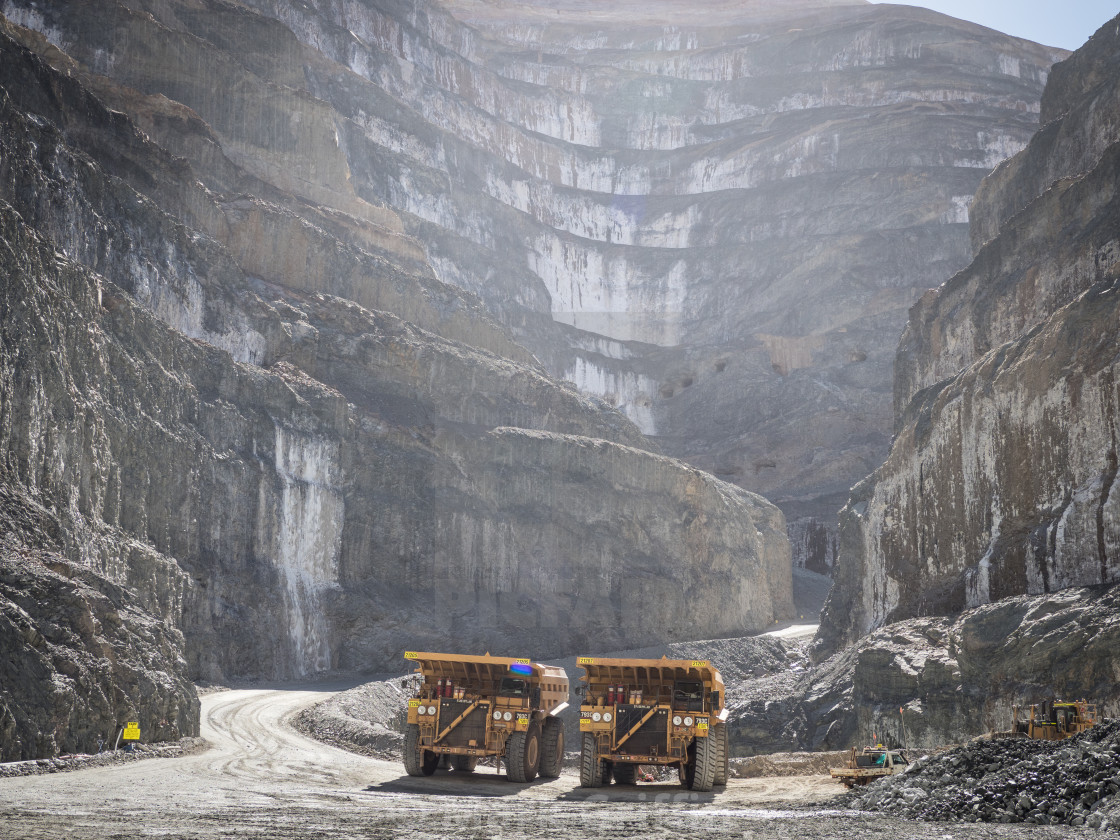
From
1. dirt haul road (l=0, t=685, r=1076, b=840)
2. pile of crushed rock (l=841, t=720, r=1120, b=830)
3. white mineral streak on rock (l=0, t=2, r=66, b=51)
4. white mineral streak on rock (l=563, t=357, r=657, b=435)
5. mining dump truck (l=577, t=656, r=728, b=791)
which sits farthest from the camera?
white mineral streak on rock (l=563, t=357, r=657, b=435)

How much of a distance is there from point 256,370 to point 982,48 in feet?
383

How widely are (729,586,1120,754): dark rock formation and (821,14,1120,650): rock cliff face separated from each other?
1.92 metres

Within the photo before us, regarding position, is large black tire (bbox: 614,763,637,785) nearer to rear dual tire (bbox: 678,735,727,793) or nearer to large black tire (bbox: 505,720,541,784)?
rear dual tire (bbox: 678,735,727,793)

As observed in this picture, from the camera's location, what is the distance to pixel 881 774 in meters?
19.6

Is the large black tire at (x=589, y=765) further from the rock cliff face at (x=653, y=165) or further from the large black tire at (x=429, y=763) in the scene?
the rock cliff face at (x=653, y=165)

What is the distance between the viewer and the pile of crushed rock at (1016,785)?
557 inches

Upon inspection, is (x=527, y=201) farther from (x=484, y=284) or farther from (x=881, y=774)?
(x=881, y=774)

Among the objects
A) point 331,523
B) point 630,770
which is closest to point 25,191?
point 331,523

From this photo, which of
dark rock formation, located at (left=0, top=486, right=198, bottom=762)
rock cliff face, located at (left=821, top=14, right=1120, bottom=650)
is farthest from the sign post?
rock cliff face, located at (left=821, top=14, right=1120, bottom=650)

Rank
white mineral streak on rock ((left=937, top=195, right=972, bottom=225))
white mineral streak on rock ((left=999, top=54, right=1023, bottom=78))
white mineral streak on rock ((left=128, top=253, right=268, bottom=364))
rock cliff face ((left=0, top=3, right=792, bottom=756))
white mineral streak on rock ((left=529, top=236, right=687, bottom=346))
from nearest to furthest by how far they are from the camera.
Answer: rock cliff face ((left=0, top=3, right=792, bottom=756))
white mineral streak on rock ((left=128, top=253, right=268, bottom=364))
white mineral streak on rock ((left=937, top=195, right=972, bottom=225))
white mineral streak on rock ((left=529, top=236, right=687, bottom=346))
white mineral streak on rock ((left=999, top=54, right=1023, bottom=78))

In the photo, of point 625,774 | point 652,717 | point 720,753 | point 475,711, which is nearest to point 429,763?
point 475,711

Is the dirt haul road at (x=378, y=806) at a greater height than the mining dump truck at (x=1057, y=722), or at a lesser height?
lesser

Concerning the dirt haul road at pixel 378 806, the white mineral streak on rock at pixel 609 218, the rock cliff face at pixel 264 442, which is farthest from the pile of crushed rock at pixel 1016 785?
the white mineral streak on rock at pixel 609 218

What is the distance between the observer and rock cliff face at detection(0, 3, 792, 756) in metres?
30.0
